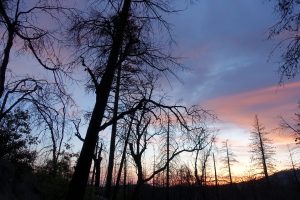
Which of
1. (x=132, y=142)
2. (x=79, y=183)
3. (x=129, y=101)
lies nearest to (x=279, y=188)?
(x=132, y=142)

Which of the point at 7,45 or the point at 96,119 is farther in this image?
the point at 7,45

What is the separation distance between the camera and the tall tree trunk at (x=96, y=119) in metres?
9.98

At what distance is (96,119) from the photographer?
10.5 metres

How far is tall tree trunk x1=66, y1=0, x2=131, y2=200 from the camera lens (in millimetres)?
9977

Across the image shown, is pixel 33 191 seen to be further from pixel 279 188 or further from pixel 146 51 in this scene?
pixel 279 188

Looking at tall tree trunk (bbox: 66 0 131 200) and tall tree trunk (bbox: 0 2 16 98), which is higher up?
tall tree trunk (bbox: 0 2 16 98)

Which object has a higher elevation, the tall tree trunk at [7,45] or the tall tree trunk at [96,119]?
the tall tree trunk at [7,45]

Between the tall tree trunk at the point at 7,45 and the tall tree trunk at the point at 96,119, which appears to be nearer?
the tall tree trunk at the point at 96,119

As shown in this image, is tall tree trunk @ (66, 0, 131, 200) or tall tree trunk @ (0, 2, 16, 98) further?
tall tree trunk @ (0, 2, 16, 98)

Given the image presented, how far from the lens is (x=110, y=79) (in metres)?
10.9

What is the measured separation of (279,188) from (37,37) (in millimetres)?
68574

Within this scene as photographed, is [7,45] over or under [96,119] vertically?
over

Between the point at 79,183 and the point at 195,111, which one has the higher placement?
the point at 195,111

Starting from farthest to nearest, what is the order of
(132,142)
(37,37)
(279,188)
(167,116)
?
(279,188) < (132,142) < (37,37) < (167,116)
